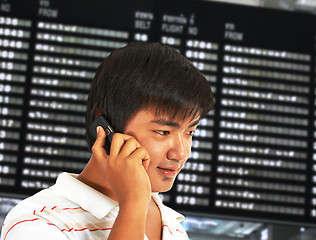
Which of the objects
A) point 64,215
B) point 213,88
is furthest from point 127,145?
point 213,88

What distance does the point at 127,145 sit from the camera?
0.64 meters

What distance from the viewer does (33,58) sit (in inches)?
A: 74.9

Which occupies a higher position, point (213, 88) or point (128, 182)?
point (213, 88)

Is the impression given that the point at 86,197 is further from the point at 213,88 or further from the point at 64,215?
the point at 213,88

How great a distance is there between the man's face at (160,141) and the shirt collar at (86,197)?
0.07 m

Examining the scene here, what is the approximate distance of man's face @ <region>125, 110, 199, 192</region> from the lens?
0.67 m

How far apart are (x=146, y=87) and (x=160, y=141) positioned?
77 mm

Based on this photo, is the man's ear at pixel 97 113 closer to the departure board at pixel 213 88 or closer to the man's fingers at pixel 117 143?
the man's fingers at pixel 117 143

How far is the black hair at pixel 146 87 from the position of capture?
2.21ft

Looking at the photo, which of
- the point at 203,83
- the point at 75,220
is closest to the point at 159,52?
the point at 203,83

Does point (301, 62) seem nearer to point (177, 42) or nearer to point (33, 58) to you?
point (177, 42)

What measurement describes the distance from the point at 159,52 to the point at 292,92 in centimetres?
137

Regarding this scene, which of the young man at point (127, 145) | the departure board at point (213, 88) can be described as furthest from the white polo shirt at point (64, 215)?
the departure board at point (213, 88)

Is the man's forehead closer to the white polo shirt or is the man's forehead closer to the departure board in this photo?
the white polo shirt
